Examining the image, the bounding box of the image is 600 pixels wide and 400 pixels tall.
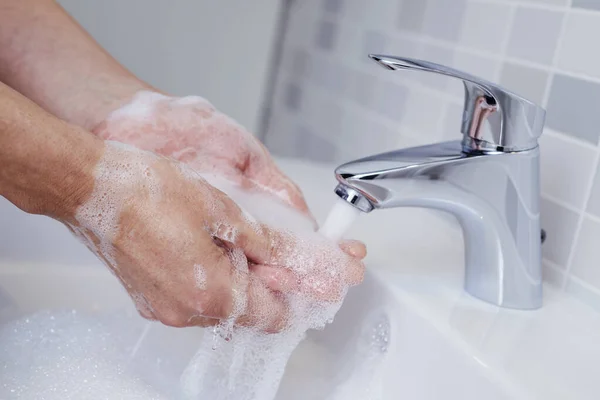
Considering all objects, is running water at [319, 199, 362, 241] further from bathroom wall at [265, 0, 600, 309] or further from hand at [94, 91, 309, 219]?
bathroom wall at [265, 0, 600, 309]

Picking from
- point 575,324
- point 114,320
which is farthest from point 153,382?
point 575,324

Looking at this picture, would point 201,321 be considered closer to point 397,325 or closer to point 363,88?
point 397,325

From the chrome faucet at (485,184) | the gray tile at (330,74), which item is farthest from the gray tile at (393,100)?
the chrome faucet at (485,184)

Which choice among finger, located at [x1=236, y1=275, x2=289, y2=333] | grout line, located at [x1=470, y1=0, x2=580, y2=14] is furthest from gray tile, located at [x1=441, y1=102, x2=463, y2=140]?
finger, located at [x1=236, y1=275, x2=289, y2=333]

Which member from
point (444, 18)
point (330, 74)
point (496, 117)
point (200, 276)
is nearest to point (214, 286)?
point (200, 276)

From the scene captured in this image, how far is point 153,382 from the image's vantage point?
0.58 m

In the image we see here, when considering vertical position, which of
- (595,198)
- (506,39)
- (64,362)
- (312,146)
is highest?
(506,39)

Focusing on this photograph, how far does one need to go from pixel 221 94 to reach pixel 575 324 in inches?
29.0

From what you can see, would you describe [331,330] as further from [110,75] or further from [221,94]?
[221,94]

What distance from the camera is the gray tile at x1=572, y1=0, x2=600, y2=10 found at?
1.90 ft

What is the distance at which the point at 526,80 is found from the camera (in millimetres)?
655

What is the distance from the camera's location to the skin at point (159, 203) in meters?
0.44

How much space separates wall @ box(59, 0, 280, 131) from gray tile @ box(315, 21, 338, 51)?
104mm

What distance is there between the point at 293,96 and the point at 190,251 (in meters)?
0.69
